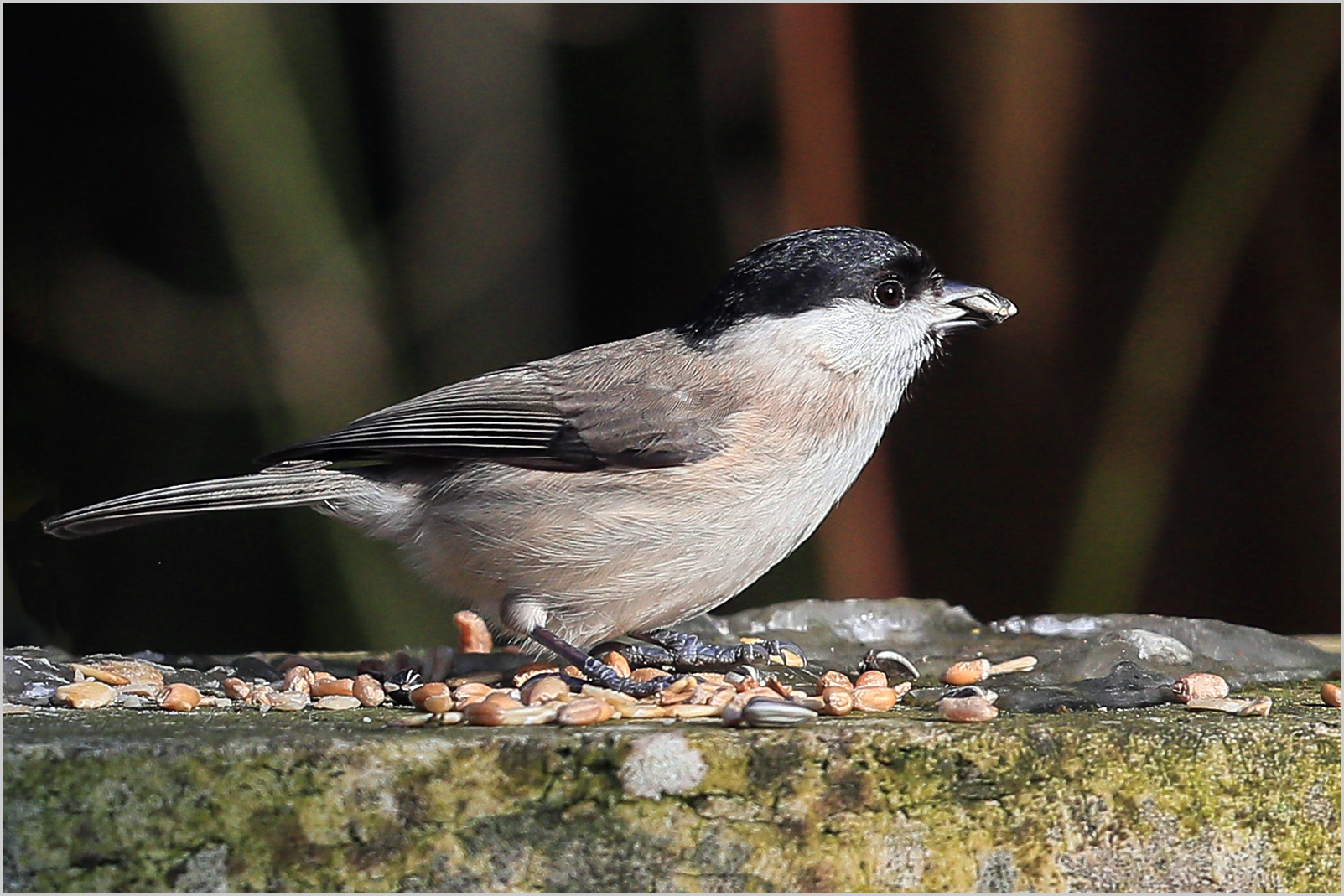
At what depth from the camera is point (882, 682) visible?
209cm

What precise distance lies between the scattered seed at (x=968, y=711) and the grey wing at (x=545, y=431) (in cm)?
80

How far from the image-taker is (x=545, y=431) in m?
2.38

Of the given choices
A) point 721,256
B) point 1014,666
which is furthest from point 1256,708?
point 721,256

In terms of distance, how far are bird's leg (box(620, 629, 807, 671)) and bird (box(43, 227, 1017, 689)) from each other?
4.3 inches

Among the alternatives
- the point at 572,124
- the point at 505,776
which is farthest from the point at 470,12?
the point at 505,776

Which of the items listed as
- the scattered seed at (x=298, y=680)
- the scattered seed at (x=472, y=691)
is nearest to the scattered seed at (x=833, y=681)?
the scattered seed at (x=472, y=691)

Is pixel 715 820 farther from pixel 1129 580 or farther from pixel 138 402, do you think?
pixel 138 402

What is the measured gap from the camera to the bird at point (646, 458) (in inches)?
90.1

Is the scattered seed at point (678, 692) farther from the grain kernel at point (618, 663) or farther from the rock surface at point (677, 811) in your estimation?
the rock surface at point (677, 811)

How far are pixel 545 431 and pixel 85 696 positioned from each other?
861mm

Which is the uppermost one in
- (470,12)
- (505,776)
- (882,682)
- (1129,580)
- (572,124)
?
(470,12)

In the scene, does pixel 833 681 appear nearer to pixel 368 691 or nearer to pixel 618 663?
pixel 618 663

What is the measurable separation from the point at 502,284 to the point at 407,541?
2246mm

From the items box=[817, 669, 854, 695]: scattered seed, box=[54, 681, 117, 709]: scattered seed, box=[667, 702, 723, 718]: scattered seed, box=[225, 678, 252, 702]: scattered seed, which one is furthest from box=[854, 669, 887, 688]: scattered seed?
box=[54, 681, 117, 709]: scattered seed
